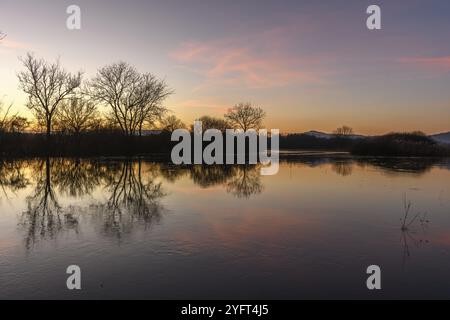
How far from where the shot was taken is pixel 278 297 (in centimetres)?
468

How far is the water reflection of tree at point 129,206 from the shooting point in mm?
8664

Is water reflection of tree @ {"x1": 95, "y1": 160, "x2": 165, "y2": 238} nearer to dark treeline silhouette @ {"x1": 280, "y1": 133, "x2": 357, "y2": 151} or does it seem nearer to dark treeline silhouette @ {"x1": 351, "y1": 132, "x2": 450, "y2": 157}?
dark treeline silhouette @ {"x1": 351, "y1": 132, "x2": 450, "y2": 157}

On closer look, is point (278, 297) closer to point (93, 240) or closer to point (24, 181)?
point (93, 240)

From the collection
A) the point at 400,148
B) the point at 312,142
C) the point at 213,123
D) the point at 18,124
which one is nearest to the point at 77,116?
the point at 18,124

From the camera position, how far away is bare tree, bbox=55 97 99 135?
47.0 meters

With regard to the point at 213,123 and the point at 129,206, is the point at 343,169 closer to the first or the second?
the point at 129,206

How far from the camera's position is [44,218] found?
941cm

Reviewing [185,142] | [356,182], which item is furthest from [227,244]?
[185,142]

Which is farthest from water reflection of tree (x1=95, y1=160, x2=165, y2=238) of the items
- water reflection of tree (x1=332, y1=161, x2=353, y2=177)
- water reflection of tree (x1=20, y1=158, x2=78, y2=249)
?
water reflection of tree (x1=332, y1=161, x2=353, y2=177)

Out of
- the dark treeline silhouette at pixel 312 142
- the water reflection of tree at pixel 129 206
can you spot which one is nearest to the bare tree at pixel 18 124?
the water reflection of tree at pixel 129 206

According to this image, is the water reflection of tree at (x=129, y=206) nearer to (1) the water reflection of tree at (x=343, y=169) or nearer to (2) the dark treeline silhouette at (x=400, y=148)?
(1) the water reflection of tree at (x=343, y=169)

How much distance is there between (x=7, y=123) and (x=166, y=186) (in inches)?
1064

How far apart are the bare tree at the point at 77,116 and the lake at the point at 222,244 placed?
3586 centimetres
